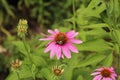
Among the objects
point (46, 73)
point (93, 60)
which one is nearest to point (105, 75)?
point (93, 60)

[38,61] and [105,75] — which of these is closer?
[105,75]

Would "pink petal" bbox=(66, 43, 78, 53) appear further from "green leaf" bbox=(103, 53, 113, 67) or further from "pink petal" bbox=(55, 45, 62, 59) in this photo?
"green leaf" bbox=(103, 53, 113, 67)

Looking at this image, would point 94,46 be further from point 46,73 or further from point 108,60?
point 46,73

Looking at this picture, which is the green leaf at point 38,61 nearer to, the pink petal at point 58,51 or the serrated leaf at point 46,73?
the serrated leaf at point 46,73

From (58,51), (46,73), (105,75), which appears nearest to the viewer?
(58,51)

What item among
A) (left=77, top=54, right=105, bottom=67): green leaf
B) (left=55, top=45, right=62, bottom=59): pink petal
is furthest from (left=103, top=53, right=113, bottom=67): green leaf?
(left=55, top=45, right=62, bottom=59): pink petal

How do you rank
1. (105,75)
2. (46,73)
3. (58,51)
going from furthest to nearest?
(46,73) < (105,75) < (58,51)
